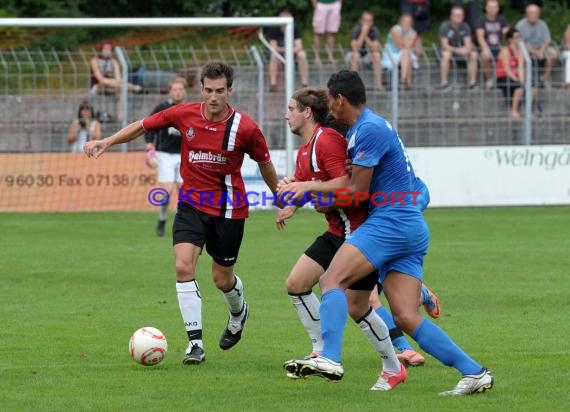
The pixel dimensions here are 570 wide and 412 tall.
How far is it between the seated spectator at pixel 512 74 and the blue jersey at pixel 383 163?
51.5 ft

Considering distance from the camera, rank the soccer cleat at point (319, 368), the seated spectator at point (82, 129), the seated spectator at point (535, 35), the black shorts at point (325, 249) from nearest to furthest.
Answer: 1. the soccer cleat at point (319, 368)
2. the black shorts at point (325, 249)
3. the seated spectator at point (82, 129)
4. the seated spectator at point (535, 35)

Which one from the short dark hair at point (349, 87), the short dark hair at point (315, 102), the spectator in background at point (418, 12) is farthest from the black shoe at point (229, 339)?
the spectator in background at point (418, 12)

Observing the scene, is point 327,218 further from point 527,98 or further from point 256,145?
point 527,98

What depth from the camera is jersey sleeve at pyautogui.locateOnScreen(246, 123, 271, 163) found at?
8359mm

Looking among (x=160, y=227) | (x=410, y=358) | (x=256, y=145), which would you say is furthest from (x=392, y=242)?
(x=160, y=227)

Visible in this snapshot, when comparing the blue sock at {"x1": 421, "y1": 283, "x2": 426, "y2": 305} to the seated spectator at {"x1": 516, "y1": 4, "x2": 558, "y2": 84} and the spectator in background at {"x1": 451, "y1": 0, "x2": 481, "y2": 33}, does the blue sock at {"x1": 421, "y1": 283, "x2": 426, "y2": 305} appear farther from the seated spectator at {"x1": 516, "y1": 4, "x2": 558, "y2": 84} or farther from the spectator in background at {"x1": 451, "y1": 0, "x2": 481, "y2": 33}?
the spectator in background at {"x1": 451, "y1": 0, "x2": 481, "y2": 33}

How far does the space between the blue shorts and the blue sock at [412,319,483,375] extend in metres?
0.33

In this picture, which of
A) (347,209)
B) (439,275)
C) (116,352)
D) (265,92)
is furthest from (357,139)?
(265,92)

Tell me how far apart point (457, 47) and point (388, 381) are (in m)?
17.3

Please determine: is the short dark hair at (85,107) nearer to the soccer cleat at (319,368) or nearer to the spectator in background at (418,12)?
the spectator in background at (418,12)

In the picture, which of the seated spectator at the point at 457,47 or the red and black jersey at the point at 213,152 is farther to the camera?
the seated spectator at the point at 457,47

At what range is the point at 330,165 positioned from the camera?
7121mm

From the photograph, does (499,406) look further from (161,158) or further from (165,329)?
(161,158)

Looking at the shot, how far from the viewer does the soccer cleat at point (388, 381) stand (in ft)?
23.0
